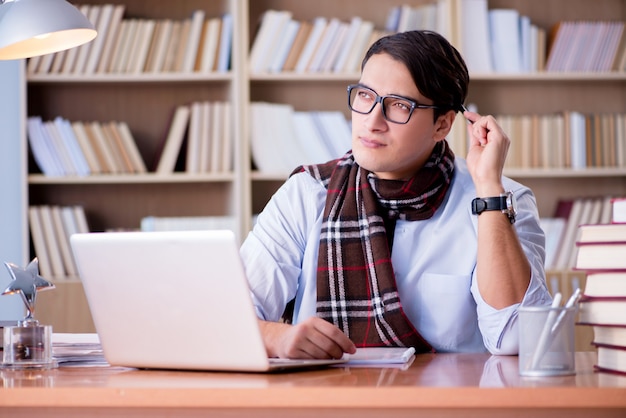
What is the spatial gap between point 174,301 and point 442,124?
3.03ft

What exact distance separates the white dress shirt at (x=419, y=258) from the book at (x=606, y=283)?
1.69ft

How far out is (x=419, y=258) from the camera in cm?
189

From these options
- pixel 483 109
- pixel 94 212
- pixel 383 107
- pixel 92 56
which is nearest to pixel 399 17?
pixel 483 109

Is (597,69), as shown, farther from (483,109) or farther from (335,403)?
(335,403)

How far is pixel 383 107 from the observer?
6.03 ft

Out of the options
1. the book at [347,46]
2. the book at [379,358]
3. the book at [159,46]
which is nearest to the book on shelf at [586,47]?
the book at [347,46]

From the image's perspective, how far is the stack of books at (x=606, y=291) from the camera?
1.13m

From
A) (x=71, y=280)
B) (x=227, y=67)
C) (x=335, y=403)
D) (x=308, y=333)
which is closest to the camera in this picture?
(x=335, y=403)

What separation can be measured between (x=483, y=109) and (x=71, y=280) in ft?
6.11

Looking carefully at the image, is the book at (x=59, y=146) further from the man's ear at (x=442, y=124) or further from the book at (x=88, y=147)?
the man's ear at (x=442, y=124)

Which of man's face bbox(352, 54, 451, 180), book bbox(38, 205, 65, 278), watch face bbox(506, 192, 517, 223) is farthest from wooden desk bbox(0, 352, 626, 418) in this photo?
book bbox(38, 205, 65, 278)

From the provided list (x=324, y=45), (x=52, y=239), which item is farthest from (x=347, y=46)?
(x=52, y=239)

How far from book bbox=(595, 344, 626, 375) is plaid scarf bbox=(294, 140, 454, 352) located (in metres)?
0.60

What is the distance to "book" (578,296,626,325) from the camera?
1125mm
